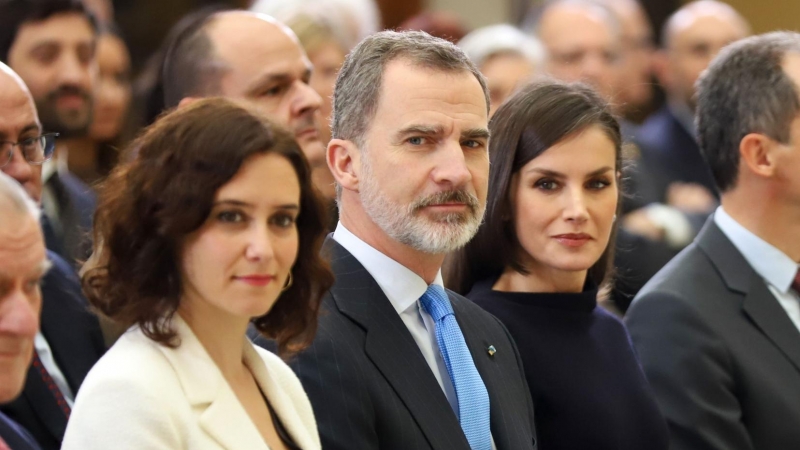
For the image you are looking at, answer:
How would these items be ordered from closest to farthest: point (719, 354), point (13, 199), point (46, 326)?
point (13, 199) < point (46, 326) < point (719, 354)

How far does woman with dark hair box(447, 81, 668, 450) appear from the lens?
10.1 feet

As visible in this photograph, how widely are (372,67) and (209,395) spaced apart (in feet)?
2.97

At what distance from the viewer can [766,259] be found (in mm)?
3625

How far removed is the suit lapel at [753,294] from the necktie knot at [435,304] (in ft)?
3.41

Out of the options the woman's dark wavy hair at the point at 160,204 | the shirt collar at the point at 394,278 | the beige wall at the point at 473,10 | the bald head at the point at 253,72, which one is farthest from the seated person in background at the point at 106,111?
the beige wall at the point at 473,10

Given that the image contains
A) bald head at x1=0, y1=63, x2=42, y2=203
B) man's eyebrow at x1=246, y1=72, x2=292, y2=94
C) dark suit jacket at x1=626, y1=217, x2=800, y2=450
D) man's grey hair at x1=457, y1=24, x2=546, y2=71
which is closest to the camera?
bald head at x1=0, y1=63, x2=42, y2=203

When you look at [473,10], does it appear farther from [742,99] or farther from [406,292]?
[406,292]

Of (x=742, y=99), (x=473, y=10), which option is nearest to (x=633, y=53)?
(x=473, y=10)

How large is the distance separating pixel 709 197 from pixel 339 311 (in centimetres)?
Result: 308

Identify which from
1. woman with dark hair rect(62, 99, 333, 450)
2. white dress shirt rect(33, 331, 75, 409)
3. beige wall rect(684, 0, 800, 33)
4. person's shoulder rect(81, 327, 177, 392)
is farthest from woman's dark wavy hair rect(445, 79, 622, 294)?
beige wall rect(684, 0, 800, 33)

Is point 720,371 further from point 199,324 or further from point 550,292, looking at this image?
point 199,324

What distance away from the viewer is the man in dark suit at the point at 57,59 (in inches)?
160

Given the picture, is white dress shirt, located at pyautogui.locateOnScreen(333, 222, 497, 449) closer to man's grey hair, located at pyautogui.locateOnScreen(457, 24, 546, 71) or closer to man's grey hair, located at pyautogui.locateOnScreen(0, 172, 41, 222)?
man's grey hair, located at pyautogui.locateOnScreen(0, 172, 41, 222)

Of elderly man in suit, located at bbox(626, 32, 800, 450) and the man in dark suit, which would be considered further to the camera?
the man in dark suit
